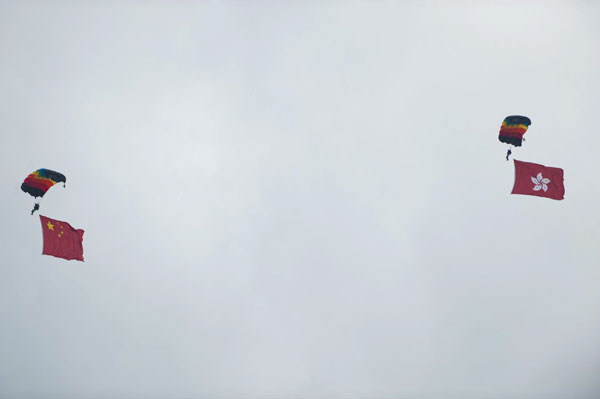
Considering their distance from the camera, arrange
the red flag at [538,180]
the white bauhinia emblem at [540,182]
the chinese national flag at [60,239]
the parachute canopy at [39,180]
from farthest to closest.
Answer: the parachute canopy at [39,180]
the chinese national flag at [60,239]
the white bauhinia emblem at [540,182]
the red flag at [538,180]

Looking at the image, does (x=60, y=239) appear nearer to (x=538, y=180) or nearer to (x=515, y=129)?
(x=538, y=180)

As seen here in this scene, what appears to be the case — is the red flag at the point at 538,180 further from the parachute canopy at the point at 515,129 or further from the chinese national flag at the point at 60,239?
the chinese national flag at the point at 60,239

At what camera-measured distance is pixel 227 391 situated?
124 metres

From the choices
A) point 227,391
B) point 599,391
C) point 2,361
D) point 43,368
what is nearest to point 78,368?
point 43,368

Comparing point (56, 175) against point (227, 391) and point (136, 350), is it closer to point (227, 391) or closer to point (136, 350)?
point (136, 350)

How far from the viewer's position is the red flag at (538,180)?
5066 cm

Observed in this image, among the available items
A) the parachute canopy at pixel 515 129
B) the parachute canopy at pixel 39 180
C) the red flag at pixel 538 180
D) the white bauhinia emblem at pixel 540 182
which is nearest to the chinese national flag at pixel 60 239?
the parachute canopy at pixel 39 180

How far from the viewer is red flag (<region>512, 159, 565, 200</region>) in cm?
5066

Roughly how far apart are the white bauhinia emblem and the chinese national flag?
36.8 meters

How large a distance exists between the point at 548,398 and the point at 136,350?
3039 inches

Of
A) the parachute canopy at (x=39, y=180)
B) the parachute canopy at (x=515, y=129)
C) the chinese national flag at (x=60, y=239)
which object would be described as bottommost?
the chinese national flag at (x=60, y=239)

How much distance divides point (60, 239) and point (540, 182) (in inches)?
1533

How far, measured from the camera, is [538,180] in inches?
2009

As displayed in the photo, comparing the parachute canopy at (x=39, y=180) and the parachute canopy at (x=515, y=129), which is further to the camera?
the parachute canopy at (x=515, y=129)
